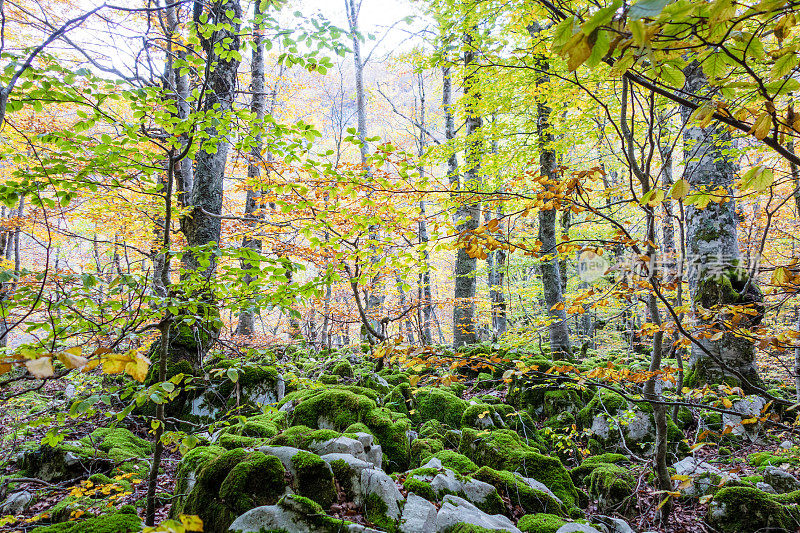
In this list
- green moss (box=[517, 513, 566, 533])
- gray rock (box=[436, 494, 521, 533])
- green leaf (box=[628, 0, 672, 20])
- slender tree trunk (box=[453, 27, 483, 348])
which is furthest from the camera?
slender tree trunk (box=[453, 27, 483, 348])

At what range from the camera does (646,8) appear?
84 centimetres

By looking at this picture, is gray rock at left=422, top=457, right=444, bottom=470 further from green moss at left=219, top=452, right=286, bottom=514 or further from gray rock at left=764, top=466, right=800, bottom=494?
gray rock at left=764, top=466, right=800, bottom=494

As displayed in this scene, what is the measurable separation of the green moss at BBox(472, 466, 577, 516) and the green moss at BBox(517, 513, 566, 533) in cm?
25

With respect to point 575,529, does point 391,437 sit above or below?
above

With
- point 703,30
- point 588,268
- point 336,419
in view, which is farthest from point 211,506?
point 703,30

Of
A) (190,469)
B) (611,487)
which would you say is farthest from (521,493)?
(190,469)

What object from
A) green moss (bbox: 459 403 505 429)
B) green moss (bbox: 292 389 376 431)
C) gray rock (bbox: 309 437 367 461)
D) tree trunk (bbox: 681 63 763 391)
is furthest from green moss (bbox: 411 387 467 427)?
tree trunk (bbox: 681 63 763 391)

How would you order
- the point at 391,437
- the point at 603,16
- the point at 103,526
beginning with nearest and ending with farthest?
the point at 603,16, the point at 103,526, the point at 391,437

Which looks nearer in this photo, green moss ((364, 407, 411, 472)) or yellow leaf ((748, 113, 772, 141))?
yellow leaf ((748, 113, 772, 141))

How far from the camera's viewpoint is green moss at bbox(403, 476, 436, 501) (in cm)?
304

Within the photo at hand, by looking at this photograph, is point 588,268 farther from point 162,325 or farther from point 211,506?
point 211,506

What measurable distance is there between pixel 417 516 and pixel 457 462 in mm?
1128

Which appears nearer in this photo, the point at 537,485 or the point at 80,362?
the point at 80,362

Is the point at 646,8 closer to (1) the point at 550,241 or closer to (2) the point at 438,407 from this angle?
(2) the point at 438,407
